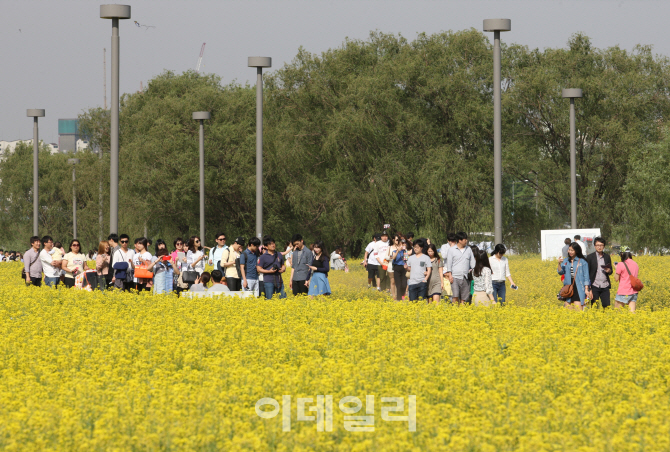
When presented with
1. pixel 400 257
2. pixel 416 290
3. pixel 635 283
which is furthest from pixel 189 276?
pixel 635 283

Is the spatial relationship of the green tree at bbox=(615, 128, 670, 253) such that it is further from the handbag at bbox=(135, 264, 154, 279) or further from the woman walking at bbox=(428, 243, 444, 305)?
the handbag at bbox=(135, 264, 154, 279)

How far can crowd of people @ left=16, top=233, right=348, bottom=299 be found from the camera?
18.0 meters

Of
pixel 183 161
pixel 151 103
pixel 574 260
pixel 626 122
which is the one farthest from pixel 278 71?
pixel 574 260

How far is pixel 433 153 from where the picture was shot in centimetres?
4212

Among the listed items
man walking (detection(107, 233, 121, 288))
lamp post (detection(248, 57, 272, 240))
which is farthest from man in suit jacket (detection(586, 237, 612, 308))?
lamp post (detection(248, 57, 272, 240))

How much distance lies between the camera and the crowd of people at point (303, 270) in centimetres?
1652

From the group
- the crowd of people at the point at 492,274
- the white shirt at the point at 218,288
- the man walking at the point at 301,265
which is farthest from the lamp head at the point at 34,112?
the crowd of people at the point at 492,274

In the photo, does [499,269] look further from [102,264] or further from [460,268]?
[102,264]

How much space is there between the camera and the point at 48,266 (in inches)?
794

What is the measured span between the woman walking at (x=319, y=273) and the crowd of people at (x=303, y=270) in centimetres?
2

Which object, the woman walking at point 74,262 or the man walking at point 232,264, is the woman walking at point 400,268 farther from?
the woman walking at point 74,262

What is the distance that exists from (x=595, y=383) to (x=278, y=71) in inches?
1503

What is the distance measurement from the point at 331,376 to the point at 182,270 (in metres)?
13.3

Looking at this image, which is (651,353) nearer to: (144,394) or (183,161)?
(144,394)
